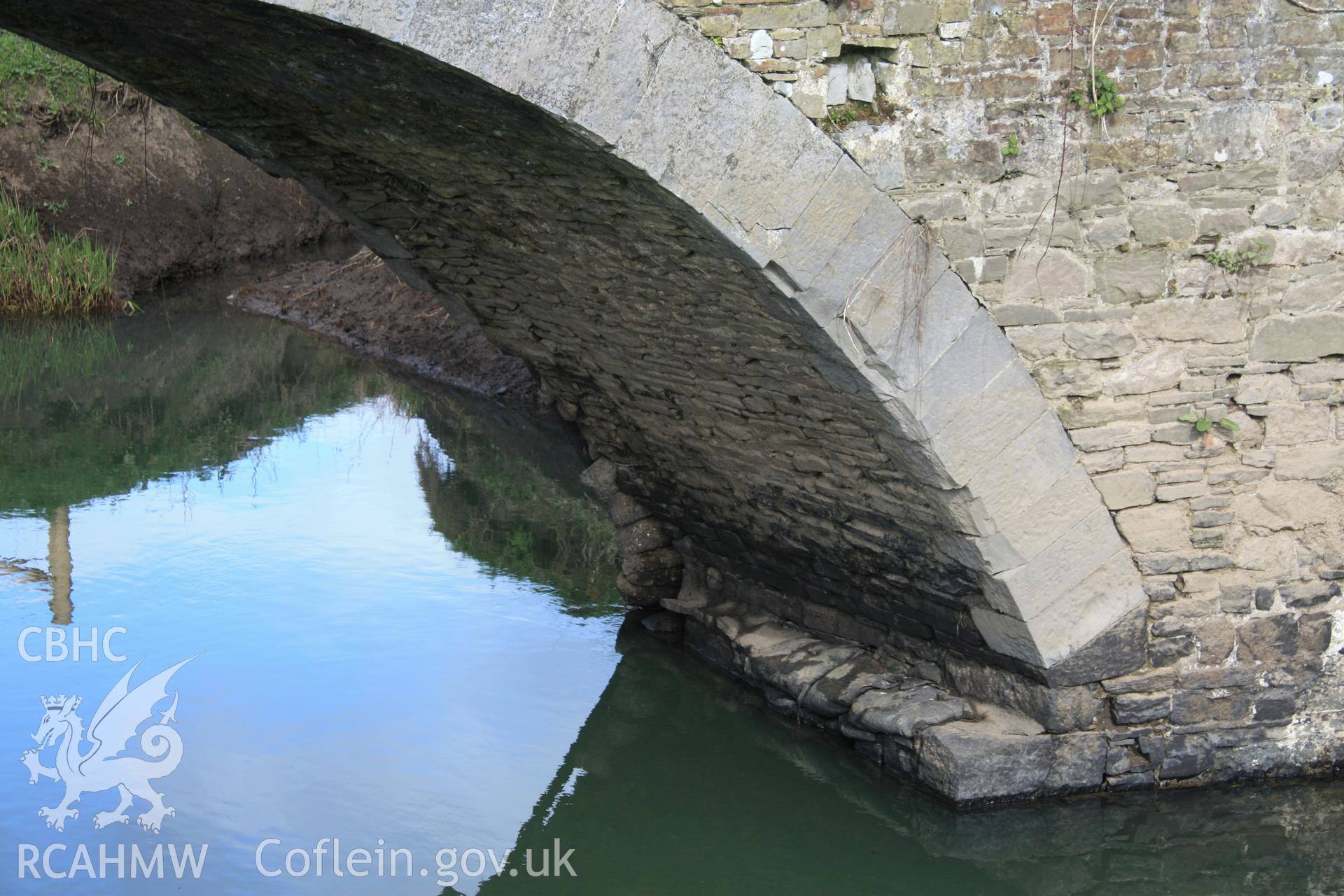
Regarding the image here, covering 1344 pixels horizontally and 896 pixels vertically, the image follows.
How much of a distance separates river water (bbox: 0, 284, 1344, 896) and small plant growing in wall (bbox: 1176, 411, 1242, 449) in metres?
1.20

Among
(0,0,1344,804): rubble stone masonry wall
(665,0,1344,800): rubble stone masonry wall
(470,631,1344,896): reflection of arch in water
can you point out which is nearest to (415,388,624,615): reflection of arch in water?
(470,631,1344,896): reflection of arch in water

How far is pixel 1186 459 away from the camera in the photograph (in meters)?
4.01

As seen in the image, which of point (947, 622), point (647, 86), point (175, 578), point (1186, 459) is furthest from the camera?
point (175, 578)

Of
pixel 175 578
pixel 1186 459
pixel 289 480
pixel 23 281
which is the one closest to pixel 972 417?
pixel 1186 459

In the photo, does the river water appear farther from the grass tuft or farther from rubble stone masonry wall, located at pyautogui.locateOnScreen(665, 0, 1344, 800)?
the grass tuft

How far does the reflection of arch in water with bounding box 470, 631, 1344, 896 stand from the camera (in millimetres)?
4027

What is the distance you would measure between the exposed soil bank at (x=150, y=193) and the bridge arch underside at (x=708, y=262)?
10.4 meters

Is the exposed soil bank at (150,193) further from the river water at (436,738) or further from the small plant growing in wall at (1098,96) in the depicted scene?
the small plant growing in wall at (1098,96)

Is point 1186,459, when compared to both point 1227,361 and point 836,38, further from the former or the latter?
point 836,38

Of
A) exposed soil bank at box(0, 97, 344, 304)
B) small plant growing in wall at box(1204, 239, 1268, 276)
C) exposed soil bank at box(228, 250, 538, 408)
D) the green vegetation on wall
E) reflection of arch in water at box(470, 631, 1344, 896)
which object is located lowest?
reflection of arch in water at box(470, 631, 1344, 896)

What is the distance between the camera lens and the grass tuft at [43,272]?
1266 centimetres

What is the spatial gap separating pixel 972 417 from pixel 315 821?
7.72 ft

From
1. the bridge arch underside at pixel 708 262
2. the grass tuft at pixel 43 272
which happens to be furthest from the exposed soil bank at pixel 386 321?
the bridge arch underside at pixel 708 262

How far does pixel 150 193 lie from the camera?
50.8ft
